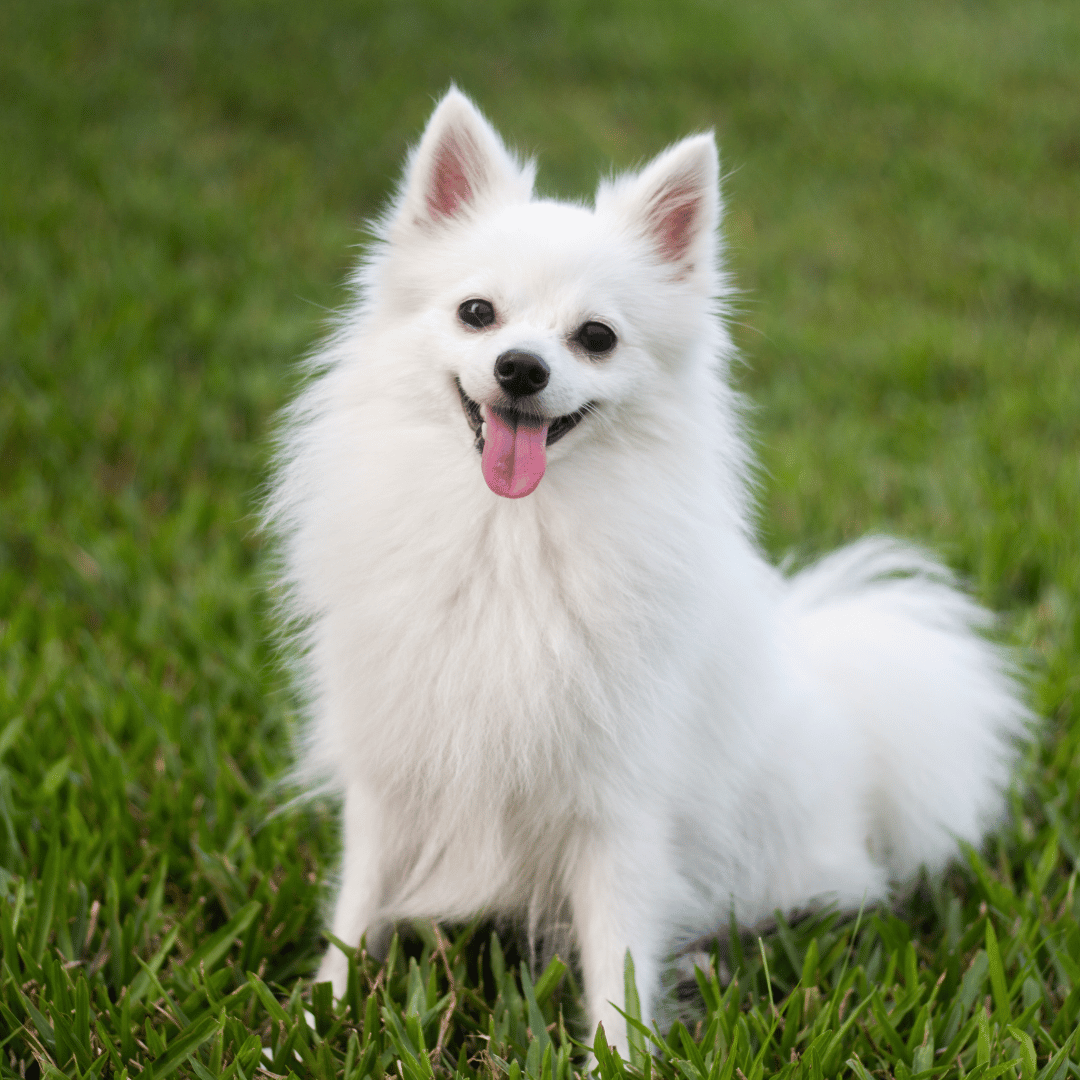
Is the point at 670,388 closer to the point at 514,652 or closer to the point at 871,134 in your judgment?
the point at 514,652

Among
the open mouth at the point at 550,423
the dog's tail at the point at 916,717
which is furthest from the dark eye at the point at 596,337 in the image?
the dog's tail at the point at 916,717

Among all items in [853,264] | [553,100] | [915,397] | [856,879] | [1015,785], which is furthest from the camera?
[553,100]

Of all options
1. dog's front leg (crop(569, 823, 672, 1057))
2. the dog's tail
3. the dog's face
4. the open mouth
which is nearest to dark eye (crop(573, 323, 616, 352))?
the dog's face

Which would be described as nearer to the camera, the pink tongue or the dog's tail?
the pink tongue

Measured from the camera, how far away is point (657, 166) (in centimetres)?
201

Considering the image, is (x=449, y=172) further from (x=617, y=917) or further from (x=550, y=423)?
(x=617, y=917)

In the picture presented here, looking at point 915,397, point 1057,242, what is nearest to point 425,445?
point 915,397

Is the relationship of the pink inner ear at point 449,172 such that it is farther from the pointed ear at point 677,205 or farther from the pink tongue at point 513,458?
the pink tongue at point 513,458

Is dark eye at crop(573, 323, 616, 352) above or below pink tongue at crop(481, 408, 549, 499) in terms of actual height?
above

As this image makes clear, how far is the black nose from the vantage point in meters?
1.71

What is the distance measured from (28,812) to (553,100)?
7.78 meters

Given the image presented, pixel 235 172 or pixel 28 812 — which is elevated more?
pixel 235 172

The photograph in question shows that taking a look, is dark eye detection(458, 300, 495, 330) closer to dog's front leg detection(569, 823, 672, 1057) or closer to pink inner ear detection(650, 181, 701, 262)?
pink inner ear detection(650, 181, 701, 262)

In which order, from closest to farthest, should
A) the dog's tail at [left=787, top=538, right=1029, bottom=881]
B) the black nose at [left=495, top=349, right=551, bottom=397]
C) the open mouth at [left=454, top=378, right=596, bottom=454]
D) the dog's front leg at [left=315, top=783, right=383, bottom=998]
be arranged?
the black nose at [left=495, top=349, right=551, bottom=397], the open mouth at [left=454, top=378, right=596, bottom=454], the dog's front leg at [left=315, top=783, right=383, bottom=998], the dog's tail at [left=787, top=538, right=1029, bottom=881]
